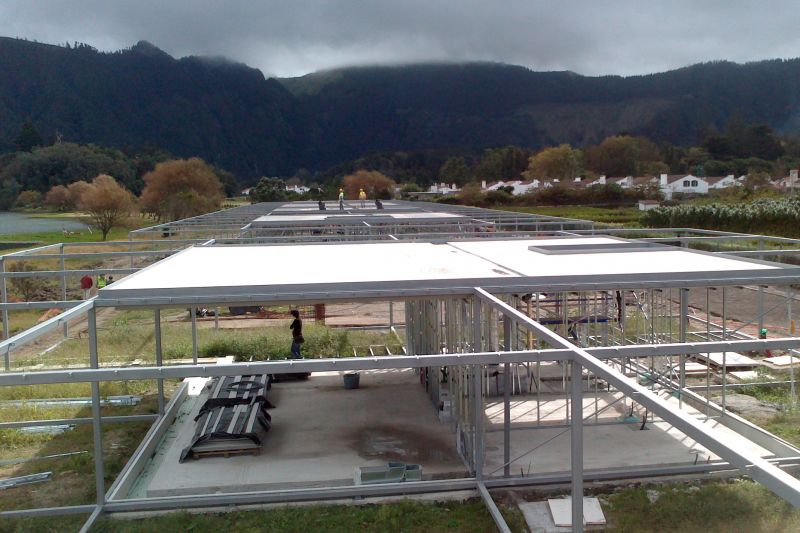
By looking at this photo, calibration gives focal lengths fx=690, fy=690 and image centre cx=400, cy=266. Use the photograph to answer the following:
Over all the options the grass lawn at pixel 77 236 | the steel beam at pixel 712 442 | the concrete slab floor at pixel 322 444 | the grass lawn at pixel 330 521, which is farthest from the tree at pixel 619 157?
the steel beam at pixel 712 442

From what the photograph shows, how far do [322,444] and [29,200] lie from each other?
77117mm

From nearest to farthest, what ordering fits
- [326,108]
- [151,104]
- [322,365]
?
1. [322,365]
2. [151,104]
3. [326,108]

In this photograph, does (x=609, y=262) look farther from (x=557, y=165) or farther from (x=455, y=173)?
(x=455, y=173)

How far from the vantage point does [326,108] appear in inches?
7441

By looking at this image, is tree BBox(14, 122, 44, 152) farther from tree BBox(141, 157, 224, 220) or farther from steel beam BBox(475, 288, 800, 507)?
steel beam BBox(475, 288, 800, 507)

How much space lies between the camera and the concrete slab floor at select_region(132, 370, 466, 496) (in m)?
8.70

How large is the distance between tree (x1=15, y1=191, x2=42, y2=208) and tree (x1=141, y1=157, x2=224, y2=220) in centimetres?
1758

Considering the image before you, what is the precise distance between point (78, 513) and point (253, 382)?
4.95m

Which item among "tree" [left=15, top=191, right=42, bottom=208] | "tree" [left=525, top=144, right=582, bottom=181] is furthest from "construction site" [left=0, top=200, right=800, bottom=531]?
"tree" [left=525, top=144, right=582, bottom=181]

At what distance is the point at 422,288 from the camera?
357 inches

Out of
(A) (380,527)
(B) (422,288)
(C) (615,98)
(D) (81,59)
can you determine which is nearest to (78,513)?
(A) (380,527)

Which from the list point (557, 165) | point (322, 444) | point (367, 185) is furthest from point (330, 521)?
point (557, 165)

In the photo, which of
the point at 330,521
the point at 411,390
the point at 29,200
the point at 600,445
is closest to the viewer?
the point at 330,521

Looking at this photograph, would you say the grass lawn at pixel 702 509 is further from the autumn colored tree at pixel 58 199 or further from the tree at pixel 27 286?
the autumn colored tree at pixel 58 199
